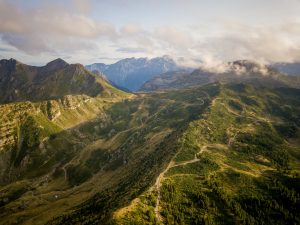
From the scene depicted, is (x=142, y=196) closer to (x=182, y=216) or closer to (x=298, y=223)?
(x=182, y=216)

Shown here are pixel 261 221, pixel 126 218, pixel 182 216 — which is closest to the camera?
pixel 126 218

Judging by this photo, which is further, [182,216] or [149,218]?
[182,216]

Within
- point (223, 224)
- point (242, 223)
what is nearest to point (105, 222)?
point (223, 224)

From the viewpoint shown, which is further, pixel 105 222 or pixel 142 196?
pixel 142 196

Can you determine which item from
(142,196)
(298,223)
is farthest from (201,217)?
(298,223)

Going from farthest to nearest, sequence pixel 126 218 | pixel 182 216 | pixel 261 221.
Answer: pixel 261 221 → pixel 182 216 → pixel 126 218

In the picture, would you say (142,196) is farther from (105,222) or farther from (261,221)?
(261,221)

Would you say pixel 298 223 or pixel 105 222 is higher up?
pixel 105 222

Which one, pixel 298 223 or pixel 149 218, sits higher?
pixel 149 218
